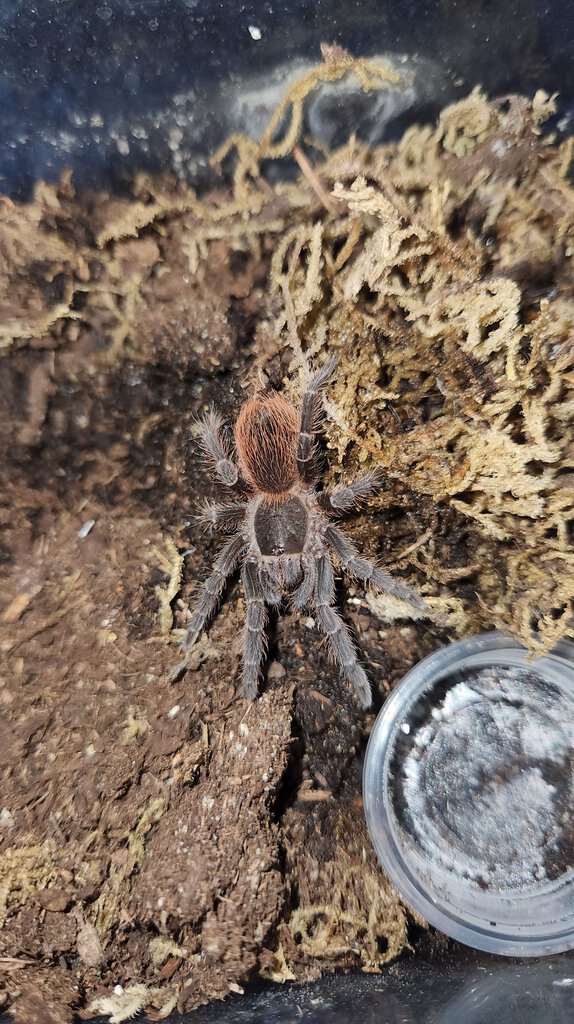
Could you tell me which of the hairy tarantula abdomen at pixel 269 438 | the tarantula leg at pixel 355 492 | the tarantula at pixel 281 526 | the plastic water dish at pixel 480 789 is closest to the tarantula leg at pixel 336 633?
the tarantula at pixel 281 526

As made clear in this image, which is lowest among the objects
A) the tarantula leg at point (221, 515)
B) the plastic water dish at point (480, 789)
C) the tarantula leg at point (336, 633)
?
the plastic water dish at point (480, 789)

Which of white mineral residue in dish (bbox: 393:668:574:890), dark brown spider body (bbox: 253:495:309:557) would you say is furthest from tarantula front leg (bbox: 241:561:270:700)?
white mineral residue in dish (bbox: 393:668:574:890)

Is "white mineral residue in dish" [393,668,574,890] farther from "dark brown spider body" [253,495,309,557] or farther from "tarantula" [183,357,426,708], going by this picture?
"dark brown spider body" [253,495,309,557]

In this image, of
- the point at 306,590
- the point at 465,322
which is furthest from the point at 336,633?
the point at 465,322

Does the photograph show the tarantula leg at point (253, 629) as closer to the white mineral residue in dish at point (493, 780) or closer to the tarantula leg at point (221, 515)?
the tarantula leg at point (221, 515)

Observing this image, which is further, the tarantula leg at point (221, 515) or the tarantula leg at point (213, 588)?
the tarantula leg at point (221, 515)

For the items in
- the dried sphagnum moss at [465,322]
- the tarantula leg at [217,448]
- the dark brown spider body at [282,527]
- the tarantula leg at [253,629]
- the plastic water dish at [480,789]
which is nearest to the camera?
the dried sphagnum moss at [465,322]

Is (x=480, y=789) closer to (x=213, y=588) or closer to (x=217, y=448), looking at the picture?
(x=213, y=588)
